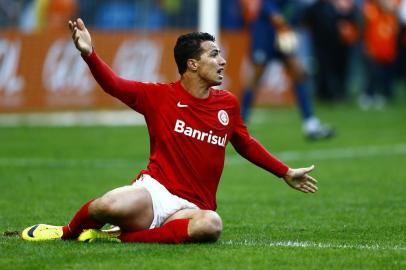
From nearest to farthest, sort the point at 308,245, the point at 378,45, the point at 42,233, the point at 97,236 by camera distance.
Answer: the point at 308,245 → the point at 97,236 → the point at 42,233 → the point at 378,45

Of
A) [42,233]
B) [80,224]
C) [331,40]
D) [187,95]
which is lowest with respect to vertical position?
[42,233]

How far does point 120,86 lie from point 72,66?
1448 centimetres

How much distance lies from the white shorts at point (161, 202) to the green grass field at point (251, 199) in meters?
0.29

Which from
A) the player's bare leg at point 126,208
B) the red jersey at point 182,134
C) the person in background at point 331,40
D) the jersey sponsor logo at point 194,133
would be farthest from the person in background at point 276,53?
the player's bare leg at point 126,208

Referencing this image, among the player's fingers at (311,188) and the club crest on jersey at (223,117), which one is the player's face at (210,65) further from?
the player's fingers at (311,188)

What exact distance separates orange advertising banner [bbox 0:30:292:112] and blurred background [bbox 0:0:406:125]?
0.06ft

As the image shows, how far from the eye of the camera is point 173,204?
810 centimetres

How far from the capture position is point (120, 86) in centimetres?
807

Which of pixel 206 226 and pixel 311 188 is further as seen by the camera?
pixel 311 188

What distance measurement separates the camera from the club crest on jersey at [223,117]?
8.39 metres

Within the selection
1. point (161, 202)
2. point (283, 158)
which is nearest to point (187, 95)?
point (161, 202)

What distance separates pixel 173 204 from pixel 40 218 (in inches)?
83.5

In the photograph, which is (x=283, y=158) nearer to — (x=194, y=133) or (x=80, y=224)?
(x=194, y=133)

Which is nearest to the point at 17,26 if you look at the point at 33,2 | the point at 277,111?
the point at 33,2
